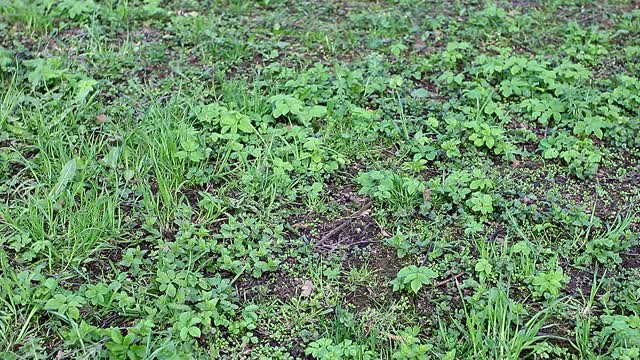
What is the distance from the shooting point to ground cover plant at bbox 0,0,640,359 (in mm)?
3004

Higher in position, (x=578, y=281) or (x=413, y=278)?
(x=413, y=278)

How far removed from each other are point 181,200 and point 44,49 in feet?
5.69

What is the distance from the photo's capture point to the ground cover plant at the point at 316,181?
300 cm

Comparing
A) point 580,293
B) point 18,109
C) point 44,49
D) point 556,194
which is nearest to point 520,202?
point 556,194

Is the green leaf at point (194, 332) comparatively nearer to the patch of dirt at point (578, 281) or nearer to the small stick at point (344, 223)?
the small stick at point (344, 223)

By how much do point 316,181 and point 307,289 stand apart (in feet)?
2.35

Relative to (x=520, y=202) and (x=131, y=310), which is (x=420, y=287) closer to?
(x=520, y=202)

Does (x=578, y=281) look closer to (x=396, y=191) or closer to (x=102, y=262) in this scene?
(x=396, y=191)

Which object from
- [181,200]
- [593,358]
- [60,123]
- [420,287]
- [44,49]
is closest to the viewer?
[593,358]

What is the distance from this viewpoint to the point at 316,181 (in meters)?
3.78

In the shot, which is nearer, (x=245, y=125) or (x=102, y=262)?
(x=102, y=262)

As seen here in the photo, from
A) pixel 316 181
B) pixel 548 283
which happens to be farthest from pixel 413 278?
pixel 316 181

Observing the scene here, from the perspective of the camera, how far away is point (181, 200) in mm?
3576

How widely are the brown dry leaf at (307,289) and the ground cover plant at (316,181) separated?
0.04 ft
